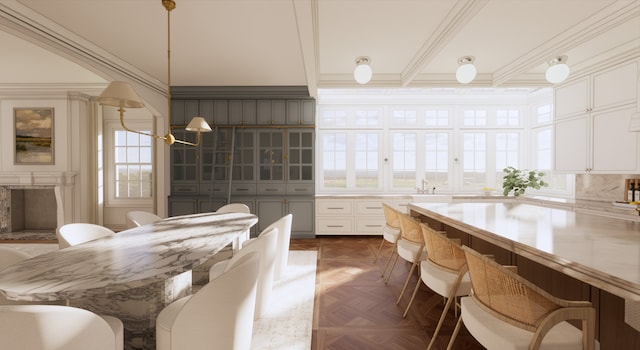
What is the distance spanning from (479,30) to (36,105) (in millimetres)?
7721

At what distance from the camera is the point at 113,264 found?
158 centimetres

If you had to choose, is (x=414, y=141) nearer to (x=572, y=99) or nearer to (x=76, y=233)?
(x=572, y=99)

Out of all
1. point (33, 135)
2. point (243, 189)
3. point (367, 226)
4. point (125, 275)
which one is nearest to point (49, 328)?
point (125, 275)

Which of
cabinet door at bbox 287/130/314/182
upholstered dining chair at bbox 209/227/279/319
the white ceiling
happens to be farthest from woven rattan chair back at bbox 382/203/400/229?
cabinet door at bbox 287/130/314/182

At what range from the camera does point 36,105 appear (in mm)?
5625

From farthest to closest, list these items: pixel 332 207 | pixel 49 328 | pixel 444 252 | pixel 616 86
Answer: pixel 332 207, pixel 616 86, pixel 444 252, pixel 49 328

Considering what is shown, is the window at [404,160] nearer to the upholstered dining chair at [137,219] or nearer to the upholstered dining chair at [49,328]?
the upholstered dining chair at [137,219]

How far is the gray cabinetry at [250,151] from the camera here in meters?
5.43

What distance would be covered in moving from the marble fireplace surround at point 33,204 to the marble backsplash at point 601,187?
9.09 metres

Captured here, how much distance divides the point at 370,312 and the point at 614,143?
3870 millimetres

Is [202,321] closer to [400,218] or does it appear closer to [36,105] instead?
[400,218]

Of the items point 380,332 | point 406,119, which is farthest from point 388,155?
point 380,332

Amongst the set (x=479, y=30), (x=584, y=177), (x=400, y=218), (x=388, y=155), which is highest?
(x=479, y=30)

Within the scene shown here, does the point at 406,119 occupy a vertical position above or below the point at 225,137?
above
